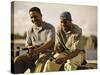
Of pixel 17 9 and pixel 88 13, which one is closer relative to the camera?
pixel 17 9

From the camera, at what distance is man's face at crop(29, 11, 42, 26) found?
200 centimetres

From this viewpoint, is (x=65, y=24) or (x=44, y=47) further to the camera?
(x=65, y=24)

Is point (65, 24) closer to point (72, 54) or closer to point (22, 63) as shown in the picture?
point (72, 54)

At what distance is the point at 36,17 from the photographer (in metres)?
2.02

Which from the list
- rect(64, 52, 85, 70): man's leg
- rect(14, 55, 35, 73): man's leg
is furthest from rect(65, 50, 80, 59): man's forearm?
rect(14, 55, 35, 73): man's leg

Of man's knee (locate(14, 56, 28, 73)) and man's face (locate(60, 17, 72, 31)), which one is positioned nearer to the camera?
man's knee (locate(14, 56, 28, 73))

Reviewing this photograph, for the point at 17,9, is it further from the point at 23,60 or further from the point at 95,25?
the point at 95,25

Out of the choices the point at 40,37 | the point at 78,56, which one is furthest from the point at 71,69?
the point at 40,37

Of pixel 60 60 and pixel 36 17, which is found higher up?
pixel 36 17

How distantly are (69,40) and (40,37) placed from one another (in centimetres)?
31

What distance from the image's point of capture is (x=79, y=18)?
2188 mm

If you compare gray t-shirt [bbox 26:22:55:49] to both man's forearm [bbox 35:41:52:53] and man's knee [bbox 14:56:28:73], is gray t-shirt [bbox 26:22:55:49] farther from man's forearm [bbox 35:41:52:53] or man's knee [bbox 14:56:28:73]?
man's knee [bbox 14:56:28:73]

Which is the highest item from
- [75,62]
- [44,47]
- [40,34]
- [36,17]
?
[36,17]

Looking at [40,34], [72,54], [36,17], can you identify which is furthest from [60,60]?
[36,17]
